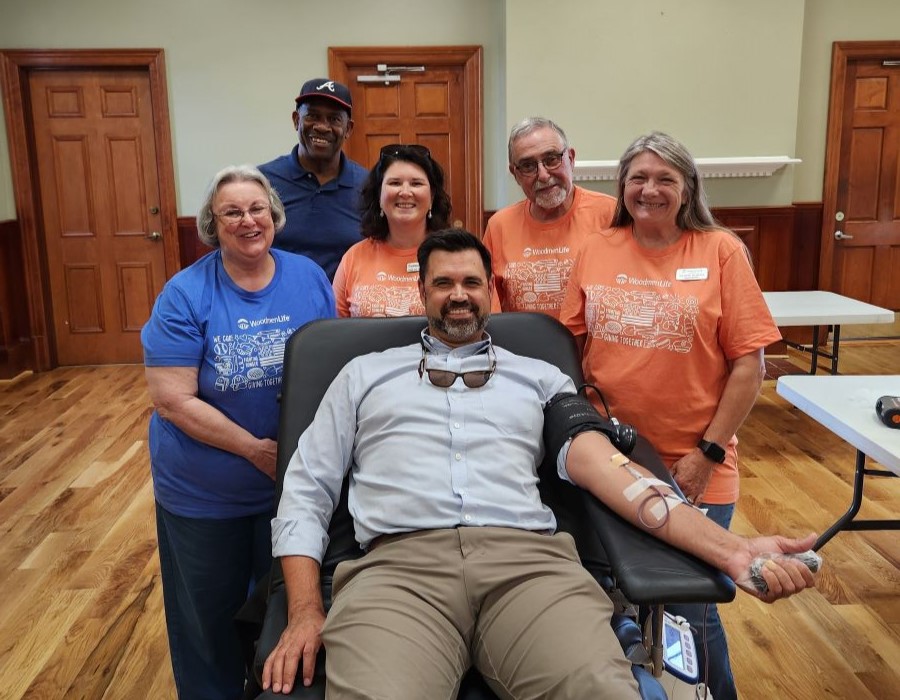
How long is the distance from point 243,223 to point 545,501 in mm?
895

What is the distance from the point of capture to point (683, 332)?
5.49 feet

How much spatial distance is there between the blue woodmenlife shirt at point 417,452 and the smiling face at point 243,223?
1.15ft

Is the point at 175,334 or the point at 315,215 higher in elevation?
the point at 315,215

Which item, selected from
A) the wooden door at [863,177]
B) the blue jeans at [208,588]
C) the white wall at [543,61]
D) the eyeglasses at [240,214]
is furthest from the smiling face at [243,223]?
the wooden door at [863,177]

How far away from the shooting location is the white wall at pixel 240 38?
5.23 meters

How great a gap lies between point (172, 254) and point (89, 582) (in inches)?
131

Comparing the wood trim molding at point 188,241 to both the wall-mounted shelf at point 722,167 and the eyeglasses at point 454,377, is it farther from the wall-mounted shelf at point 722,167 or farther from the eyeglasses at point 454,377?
the eyeglasses at point 454,377

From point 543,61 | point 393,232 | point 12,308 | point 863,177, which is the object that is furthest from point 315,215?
point 863,177

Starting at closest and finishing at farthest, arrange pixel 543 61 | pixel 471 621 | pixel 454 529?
pixel 471 621
pixel 454 529
pixel 543 61

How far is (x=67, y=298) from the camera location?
558cm

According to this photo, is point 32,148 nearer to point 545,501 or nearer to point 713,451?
point 545,501

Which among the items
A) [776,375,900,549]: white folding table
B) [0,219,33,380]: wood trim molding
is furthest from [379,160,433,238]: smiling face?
[0,219,33,380]: wood trim molding

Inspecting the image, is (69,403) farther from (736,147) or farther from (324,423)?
(736,147)

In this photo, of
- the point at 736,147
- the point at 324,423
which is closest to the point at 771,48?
the point at 736,147
